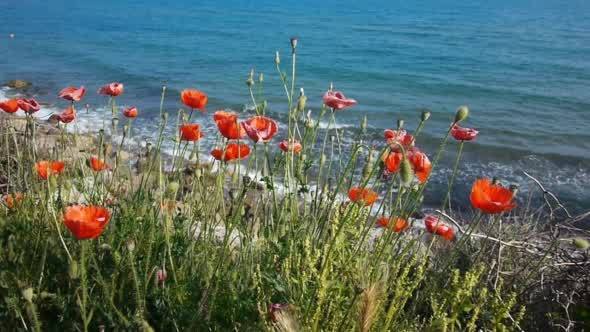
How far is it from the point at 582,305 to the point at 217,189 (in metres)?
1.81

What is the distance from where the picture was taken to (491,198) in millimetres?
Answer: 2061

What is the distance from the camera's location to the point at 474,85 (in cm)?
1586

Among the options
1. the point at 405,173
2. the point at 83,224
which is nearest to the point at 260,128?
the point at 405,173

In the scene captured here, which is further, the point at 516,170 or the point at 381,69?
the point at 381,69

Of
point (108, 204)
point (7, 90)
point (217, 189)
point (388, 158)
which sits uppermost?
point (388, 158)

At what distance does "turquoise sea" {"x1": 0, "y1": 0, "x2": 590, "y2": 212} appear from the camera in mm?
10820

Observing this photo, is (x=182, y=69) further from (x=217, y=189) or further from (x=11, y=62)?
(x=217, y=189)

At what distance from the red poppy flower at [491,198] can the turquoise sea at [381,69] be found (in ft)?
5.40

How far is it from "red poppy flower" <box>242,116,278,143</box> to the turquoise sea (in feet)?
4.51

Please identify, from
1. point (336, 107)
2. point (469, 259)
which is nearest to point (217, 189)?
point (336, 107)

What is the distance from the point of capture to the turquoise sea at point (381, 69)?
35.5ft

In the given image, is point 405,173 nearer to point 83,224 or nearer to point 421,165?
point 421,165

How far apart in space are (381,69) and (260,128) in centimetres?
1593

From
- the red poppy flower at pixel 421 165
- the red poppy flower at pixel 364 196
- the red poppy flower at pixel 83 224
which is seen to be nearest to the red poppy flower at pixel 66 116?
the red poppy flower at pixel 83 224
